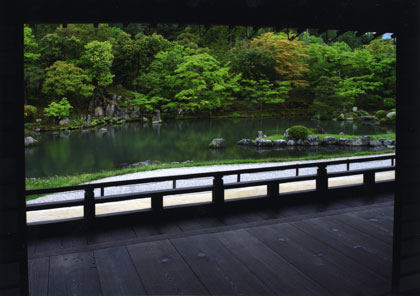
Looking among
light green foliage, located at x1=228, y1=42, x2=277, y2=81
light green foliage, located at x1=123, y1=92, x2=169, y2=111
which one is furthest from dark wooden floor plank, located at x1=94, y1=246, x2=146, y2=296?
light green foliage, located at x1=228, y1=42, x2=277, y2=81

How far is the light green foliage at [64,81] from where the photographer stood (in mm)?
22266

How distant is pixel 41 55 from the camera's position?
23625 millimetres

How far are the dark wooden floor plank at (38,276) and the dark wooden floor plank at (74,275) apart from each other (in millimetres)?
36

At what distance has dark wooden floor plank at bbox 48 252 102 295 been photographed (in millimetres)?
2671

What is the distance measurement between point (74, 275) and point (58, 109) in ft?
68.7

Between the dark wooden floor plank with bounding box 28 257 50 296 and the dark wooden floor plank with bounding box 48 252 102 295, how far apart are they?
36mm

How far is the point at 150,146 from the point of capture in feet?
55.8

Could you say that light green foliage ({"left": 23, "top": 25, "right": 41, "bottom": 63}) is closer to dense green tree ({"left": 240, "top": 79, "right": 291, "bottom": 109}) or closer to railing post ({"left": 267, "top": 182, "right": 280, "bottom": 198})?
dense green tree ({"left": 240, "top": 79, "right": 291, "bottom": 109})

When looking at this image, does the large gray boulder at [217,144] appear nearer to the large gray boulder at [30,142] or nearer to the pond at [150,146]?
the pond at [150,146]

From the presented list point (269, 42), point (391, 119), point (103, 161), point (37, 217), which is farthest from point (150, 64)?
point (37, 217)

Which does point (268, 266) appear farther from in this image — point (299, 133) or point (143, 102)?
point (143, 102)

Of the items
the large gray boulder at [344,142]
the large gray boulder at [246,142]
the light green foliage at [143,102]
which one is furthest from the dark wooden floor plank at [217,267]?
the light green foliage at [143,102]

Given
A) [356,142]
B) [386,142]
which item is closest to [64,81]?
[356,142]

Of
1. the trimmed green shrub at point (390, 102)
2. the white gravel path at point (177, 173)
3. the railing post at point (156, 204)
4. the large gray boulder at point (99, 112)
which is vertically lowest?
the white gravel path at point (177, 173)
